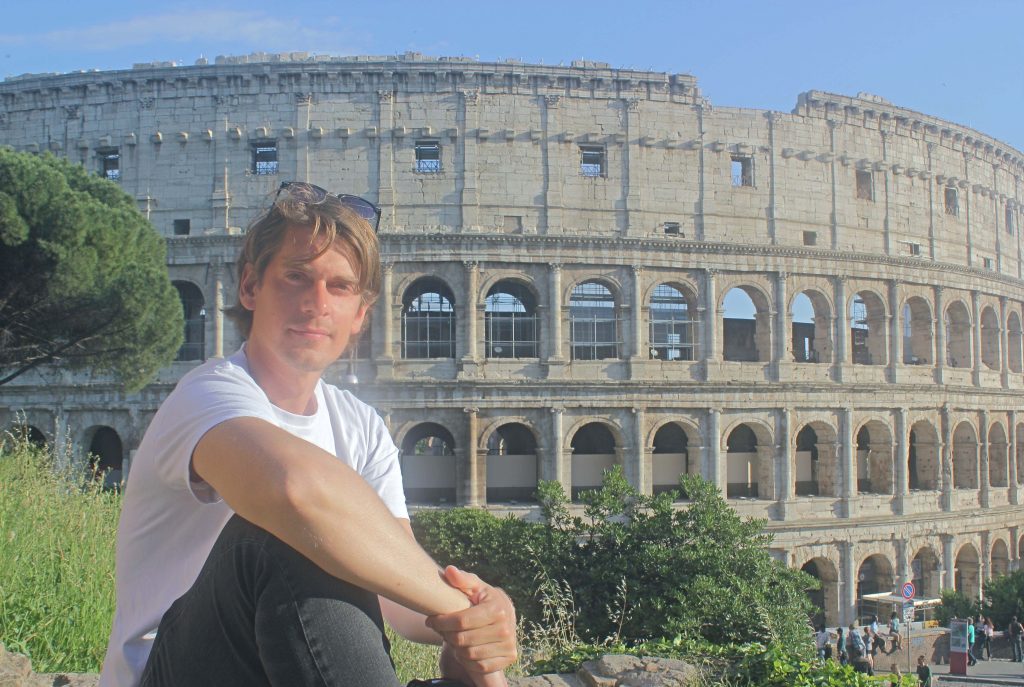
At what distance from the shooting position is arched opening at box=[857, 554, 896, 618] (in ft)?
79.2

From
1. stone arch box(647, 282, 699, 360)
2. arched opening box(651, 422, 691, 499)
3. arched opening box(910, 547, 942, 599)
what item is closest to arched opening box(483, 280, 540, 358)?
stone arch box(647, 282, 699, 360)

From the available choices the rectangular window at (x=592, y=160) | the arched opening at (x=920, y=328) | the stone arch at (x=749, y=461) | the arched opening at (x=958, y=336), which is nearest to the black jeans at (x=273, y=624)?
the rectangular window at (x=592, y=160)

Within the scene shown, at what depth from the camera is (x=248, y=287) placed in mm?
3039

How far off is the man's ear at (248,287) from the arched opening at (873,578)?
941 inches

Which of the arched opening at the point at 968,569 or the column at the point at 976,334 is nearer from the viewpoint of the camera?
the arched opening at the point at 968,569

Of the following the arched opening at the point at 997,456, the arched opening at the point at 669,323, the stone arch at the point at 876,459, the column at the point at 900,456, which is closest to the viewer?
the arched opening at the point at 669,323

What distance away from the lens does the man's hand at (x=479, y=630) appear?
2.45m

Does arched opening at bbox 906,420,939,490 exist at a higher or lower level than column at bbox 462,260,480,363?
lower

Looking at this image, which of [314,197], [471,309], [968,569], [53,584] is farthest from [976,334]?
[314,197]

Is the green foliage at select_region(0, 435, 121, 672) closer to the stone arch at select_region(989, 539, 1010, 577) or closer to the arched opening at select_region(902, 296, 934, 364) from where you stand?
the arched opening at select_region(902, 296, 934, 364)

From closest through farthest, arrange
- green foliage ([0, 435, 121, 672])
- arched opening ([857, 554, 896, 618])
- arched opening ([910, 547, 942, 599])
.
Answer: green foliage ([0, 435, 121, 672])
arched opening ([857, 554, 896, 618])
arched opening ([910, 547, 942, 599])

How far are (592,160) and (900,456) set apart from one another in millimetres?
12051

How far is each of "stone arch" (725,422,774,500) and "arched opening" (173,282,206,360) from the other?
46.2 ft

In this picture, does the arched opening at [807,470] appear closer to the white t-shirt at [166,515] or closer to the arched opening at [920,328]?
the arched opening at [920,328]
